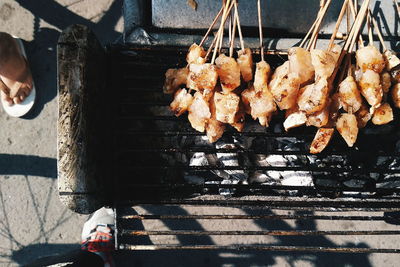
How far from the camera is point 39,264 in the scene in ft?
12.4

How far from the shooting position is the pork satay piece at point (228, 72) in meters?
2.46

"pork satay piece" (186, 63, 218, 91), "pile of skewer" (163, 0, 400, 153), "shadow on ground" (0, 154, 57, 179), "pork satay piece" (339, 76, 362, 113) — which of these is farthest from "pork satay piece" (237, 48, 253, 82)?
"shadow on ground" (0, 154, 57, 179)

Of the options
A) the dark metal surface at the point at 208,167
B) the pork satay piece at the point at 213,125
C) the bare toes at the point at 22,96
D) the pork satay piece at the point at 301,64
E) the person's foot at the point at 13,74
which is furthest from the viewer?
the bare toes at the point at 22,96

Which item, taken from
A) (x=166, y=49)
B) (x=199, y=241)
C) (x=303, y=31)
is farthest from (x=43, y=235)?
(x=303, y=31)

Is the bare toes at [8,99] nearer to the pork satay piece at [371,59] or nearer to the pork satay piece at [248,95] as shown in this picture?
the pork satay piece at [248,95]

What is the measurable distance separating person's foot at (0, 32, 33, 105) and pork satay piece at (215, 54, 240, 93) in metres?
2.74

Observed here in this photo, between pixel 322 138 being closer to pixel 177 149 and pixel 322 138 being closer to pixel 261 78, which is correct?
pixel 261 78

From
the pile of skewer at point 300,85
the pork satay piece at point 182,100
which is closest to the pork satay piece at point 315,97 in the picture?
the pile of skewer at point 300,85

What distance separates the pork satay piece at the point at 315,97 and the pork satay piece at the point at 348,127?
0.26 metres

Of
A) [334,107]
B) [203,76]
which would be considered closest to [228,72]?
[203,76]

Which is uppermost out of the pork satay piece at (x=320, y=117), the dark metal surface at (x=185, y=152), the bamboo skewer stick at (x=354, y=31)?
the bamboo skewer stick at (x=354, y=31)

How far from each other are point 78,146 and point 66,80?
0.47 metres

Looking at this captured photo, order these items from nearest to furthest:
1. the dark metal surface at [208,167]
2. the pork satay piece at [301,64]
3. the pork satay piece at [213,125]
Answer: the pork satay piece at [301,64] → the pork satay piece at [213,125] → the dark metal surface at [208,167]

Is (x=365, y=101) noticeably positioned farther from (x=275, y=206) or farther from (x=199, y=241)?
(x=199, y=241)
